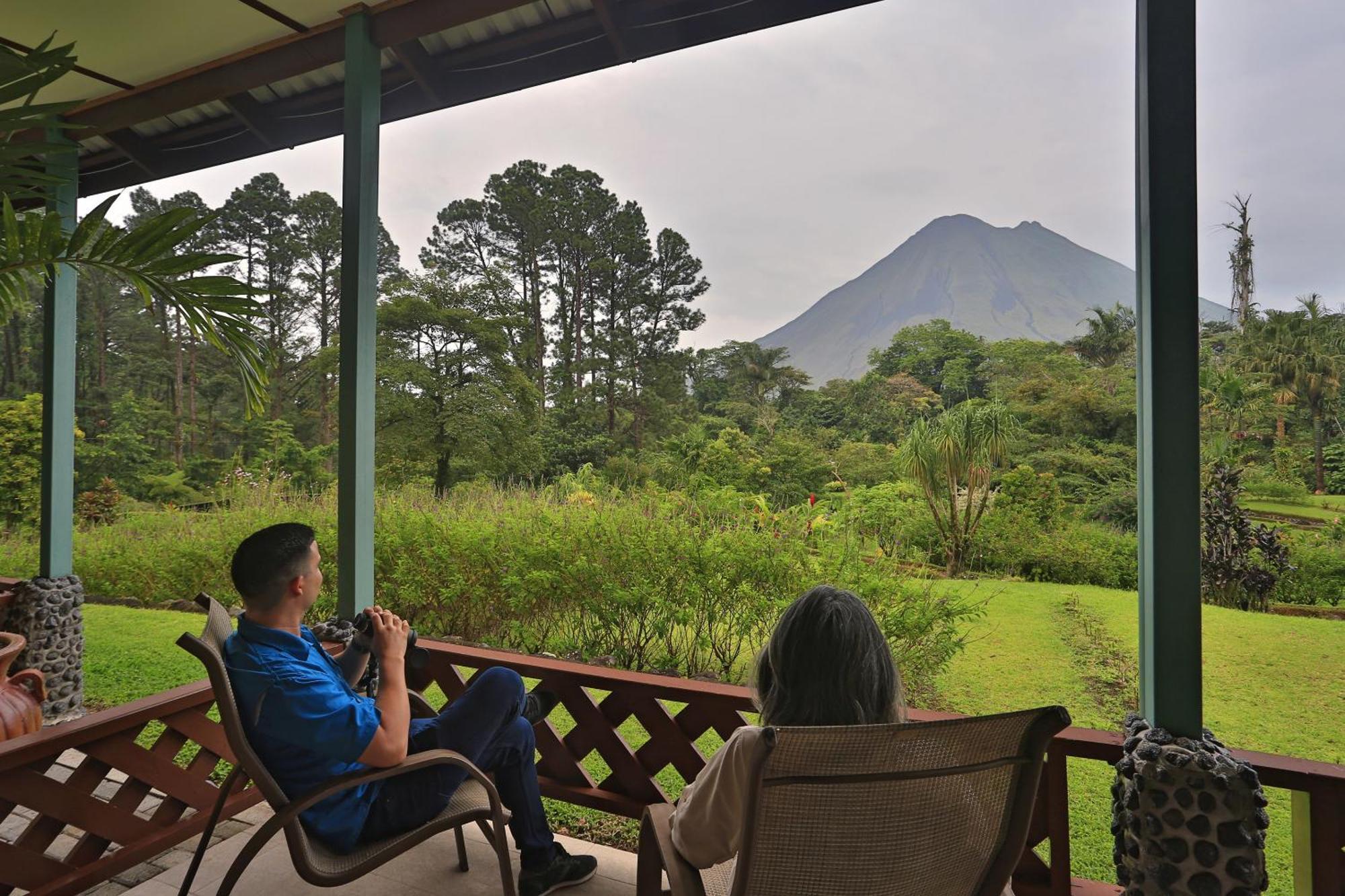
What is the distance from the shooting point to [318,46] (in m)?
2.61

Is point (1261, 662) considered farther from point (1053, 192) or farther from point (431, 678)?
point (1053, 192)

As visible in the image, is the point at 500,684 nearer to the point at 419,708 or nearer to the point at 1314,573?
the point at 419,708

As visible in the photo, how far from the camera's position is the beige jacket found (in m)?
1.09

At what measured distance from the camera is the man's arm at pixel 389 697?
4.76ft

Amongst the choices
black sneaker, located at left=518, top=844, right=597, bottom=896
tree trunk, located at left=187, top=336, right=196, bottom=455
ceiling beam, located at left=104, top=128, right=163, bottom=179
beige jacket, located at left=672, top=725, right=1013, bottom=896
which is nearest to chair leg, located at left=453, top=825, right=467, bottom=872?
black sneaker, located at left=518, top=844, right=597, bottom=896

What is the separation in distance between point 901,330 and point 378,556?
6312 millimetres

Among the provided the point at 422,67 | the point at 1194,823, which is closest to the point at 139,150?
the point at 422,67

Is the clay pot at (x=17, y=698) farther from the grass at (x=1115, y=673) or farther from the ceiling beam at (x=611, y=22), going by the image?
the grass at (x=1115, y=673)

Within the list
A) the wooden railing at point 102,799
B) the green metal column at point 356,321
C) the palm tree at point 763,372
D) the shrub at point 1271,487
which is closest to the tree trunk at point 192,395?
the palm tree at point 763,372

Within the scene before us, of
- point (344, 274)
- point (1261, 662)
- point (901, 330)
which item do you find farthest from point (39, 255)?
point (901, 330)

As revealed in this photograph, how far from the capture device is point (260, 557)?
1.51 metres

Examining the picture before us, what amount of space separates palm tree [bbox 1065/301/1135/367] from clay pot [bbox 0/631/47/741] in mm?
7848

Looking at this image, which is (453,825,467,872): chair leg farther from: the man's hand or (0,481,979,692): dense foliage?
(0,481,979,692): dense foliage

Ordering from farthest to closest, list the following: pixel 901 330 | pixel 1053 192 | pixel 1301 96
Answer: pixel 1053 192 → pixel 901 330 → pixel 1301 96
